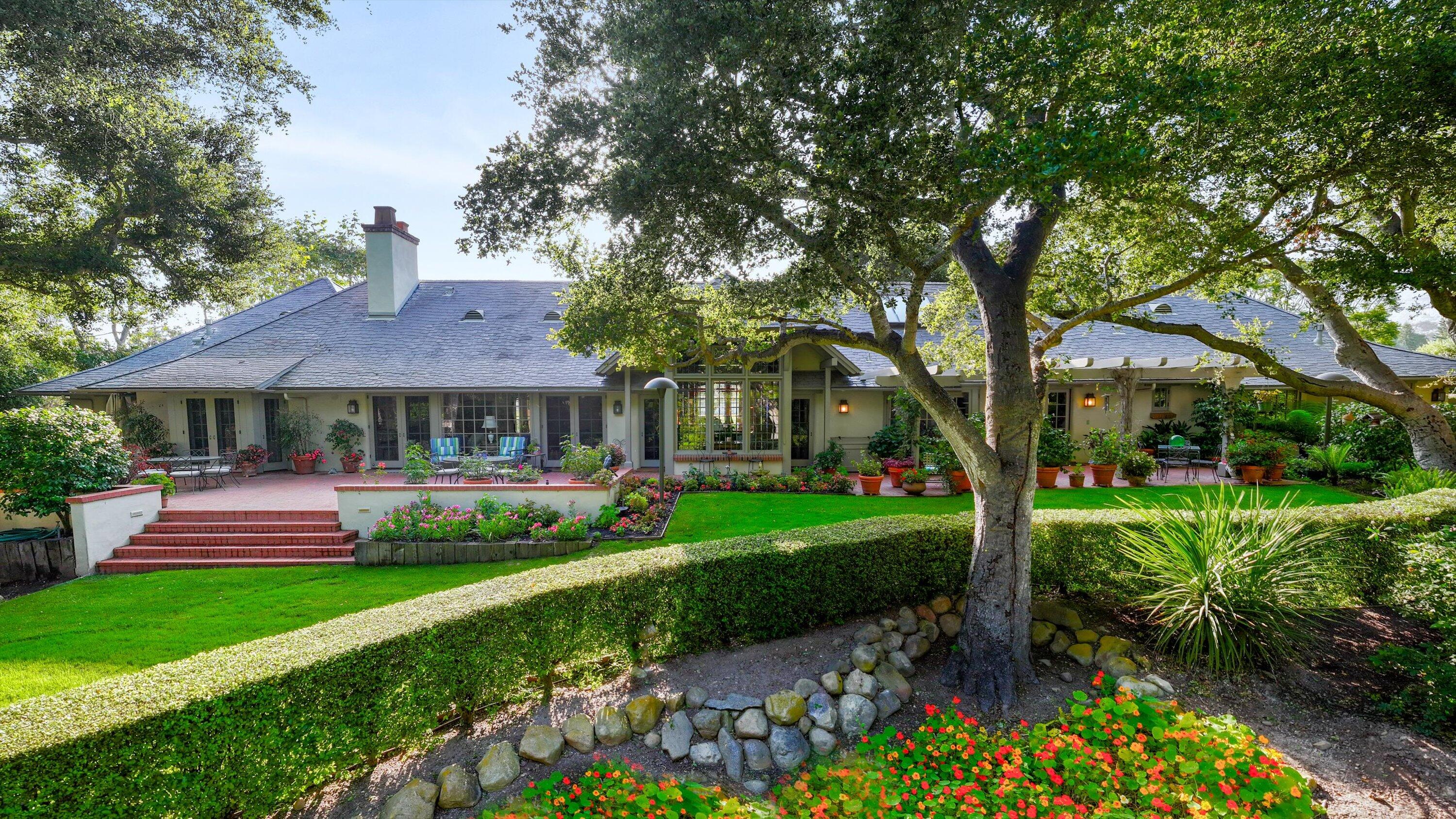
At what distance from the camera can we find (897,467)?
11789 mm

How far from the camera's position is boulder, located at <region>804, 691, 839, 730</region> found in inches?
169

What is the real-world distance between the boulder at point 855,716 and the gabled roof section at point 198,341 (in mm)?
15455

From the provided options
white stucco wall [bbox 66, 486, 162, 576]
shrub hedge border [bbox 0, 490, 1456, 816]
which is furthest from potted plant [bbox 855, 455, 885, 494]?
white stucco wall [bbox 66, 486, 162, 576]

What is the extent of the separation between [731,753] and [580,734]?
1.14m

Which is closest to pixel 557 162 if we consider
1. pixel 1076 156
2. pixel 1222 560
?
pixel 1076 156

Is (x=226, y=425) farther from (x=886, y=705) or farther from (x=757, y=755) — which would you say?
(x=886, y=705)

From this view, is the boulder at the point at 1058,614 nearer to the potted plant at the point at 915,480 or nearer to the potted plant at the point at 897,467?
the potted plant at the point at 915,480

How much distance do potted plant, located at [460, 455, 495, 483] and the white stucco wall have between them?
4.48m

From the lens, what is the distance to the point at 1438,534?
468cm

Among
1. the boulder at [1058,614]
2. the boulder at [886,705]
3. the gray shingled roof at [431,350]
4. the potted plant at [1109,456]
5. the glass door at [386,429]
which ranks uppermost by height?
the gray shingled roof at [431,350]

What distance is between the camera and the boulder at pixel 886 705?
4422mm

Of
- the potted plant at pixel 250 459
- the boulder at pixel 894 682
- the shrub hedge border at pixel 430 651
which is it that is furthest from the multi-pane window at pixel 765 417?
the potted plant at pixel 250 459

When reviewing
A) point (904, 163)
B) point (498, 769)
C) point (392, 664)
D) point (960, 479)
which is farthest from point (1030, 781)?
point (960, 479)

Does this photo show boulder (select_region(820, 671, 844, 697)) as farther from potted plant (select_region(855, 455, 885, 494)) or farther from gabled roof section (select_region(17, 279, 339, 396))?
gabled roof section (select_region(17, 279, 339, 396))
